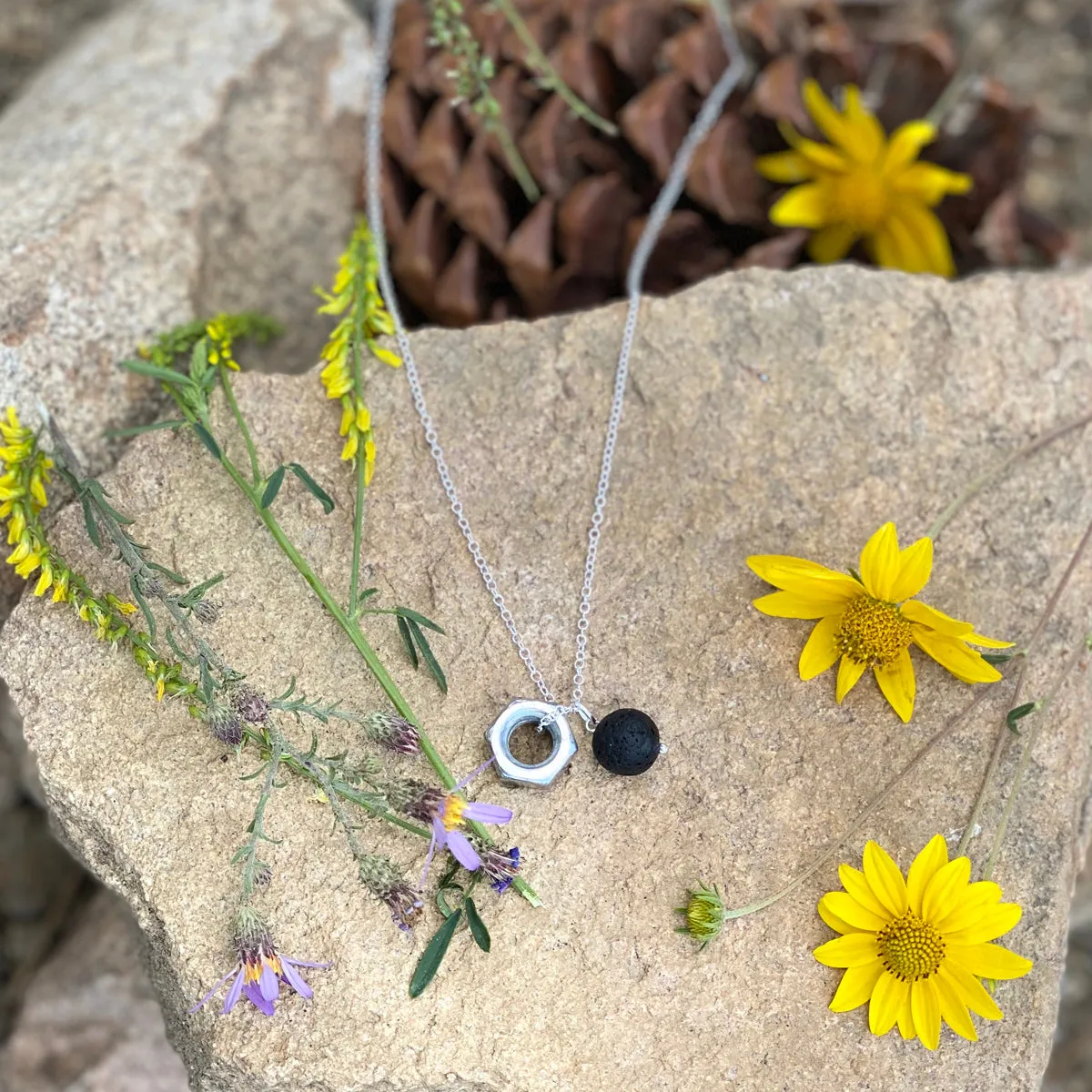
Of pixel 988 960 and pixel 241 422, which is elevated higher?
pixel 241 422

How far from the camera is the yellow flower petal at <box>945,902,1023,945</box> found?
47.0 inches

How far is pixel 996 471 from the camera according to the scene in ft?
4.77

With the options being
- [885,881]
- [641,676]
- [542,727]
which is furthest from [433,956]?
[885,881]

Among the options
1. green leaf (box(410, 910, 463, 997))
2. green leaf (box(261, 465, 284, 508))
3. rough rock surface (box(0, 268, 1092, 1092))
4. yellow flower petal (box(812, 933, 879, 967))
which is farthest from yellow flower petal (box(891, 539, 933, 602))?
green leaf (box(261, 465, 284, 508))

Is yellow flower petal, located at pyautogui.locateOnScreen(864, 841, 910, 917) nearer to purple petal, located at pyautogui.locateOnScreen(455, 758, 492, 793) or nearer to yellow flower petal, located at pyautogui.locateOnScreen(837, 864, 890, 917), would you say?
yellow flower petal, located at pyautogui.locateOnScreen(837, 864, 890, 917)

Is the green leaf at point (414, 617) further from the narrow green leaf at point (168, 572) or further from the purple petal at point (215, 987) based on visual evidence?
the purple petal at point (215, 987)

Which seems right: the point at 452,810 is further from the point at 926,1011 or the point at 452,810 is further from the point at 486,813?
the point at 926,1011

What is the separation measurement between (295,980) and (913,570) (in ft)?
2.69

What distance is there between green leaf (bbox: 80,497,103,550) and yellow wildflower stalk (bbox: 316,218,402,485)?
303mm

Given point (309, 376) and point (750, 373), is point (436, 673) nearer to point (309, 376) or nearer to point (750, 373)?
point (309, 376)

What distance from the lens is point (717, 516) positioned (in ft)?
4.66

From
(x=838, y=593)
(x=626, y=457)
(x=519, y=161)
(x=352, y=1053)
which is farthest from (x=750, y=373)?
(x=352, y=1053)

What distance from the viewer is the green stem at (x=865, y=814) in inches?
48.6

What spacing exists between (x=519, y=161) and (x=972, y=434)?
2.69ft
